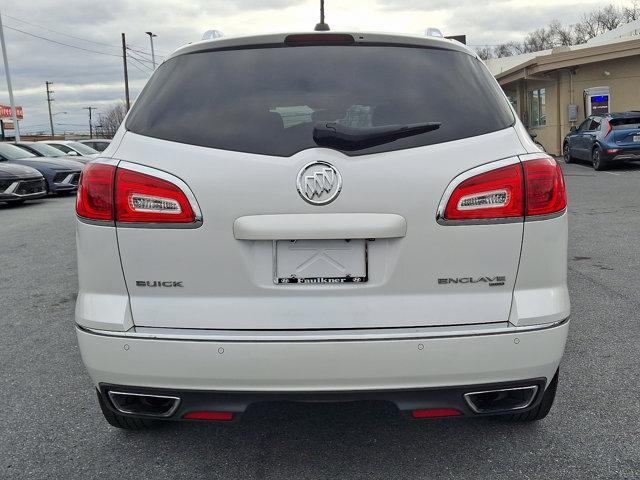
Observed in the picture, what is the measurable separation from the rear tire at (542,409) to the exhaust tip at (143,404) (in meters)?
1.48

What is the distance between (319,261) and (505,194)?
2.35 feet

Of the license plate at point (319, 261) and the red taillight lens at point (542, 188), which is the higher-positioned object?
the red taillight lens at point (542, 188)

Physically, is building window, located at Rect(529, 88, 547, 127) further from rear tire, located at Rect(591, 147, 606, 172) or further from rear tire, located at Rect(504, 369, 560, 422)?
rear tire, located at Rect(504, 369, 560, 422)

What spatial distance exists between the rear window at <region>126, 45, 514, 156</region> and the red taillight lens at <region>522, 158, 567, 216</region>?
0.68ft

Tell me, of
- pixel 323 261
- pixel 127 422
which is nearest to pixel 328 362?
pixel 323 261

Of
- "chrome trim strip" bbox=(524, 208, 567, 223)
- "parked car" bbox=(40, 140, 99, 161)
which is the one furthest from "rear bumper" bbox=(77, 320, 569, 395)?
"parked car" bbox=(40, 140, 99, 161)

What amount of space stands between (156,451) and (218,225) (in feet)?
4.11

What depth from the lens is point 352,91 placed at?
8.00 ft

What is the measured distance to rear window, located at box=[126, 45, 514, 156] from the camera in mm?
2330

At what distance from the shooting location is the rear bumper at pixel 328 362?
221 cm

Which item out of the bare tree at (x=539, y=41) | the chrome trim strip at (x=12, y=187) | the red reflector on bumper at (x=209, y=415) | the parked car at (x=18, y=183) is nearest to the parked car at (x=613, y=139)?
the parked car at (x=18, y=183)

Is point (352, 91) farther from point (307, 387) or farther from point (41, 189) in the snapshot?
point (41, 189)

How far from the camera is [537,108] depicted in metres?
28.5

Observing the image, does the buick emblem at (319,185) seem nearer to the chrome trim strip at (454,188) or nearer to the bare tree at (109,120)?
the chrome trim strip at (454,188)
